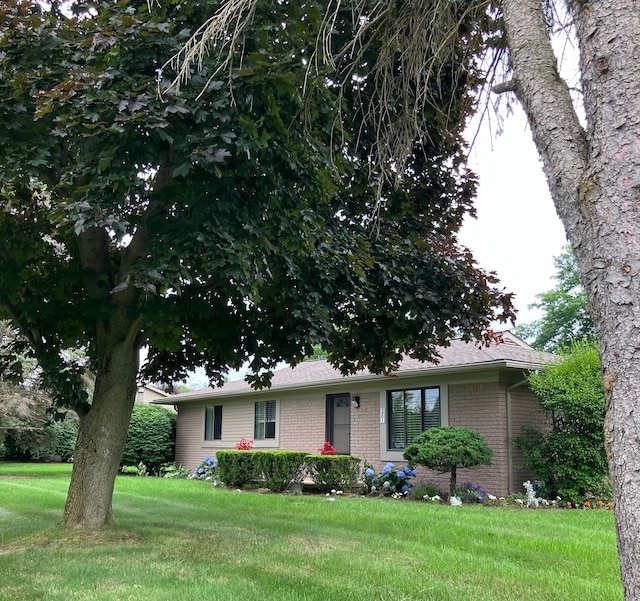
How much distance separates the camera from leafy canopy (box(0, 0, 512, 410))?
5559 mm

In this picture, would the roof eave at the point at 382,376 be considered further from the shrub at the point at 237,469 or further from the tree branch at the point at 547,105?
the tree branch at the point at 547,105

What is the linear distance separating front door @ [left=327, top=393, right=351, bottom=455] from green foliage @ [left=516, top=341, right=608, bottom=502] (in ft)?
19.4

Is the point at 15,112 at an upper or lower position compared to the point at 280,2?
lower

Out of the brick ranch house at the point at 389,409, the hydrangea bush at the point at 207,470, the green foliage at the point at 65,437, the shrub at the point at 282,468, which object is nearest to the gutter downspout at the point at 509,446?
the brick ranch house at the point at 389,409

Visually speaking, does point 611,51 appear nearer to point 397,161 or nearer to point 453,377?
point 397,161

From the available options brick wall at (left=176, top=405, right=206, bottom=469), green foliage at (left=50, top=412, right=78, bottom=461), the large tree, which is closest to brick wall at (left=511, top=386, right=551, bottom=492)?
the large tree

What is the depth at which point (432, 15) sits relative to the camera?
5.59 meters

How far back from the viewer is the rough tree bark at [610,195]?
97.0 inches

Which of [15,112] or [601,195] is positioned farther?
[15,112]

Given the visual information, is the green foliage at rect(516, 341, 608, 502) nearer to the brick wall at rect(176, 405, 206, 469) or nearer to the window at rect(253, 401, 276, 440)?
the window at rect(253, 401, 276, 440)

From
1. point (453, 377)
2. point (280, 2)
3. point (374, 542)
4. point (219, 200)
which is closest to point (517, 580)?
point (374, 542)

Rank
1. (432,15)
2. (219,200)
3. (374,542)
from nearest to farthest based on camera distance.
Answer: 1. (432,15)
2. (219,200)
3. (374,542)

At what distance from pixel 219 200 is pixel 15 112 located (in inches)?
77.6

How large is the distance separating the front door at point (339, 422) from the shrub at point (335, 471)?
268 centimetres
